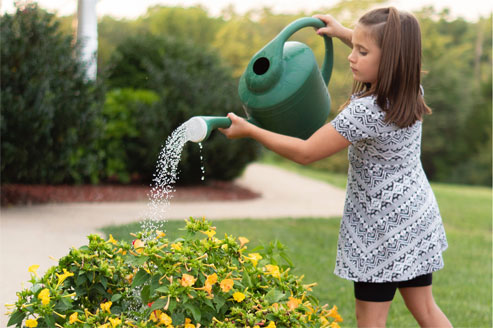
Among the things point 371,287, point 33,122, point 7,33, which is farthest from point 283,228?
point 371,287

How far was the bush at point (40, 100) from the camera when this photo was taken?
5.27 meters

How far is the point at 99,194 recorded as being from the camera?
272 inches

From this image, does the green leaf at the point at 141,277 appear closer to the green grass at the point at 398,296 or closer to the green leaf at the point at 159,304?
the green leaf at the point at 159,304

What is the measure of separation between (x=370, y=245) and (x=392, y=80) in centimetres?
57

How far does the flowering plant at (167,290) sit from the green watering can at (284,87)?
52 cm

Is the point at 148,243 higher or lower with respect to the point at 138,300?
higher

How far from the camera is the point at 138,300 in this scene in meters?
1.99

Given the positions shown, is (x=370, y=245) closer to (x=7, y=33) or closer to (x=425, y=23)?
(x=7, y=33)

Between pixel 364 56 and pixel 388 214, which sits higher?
pixel 364 56

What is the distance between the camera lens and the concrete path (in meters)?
3.73

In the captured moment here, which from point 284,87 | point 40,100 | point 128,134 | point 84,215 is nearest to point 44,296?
point 284,87

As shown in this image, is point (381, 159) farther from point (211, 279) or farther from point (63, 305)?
point (63, 305)

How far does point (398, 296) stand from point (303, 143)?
2087mm

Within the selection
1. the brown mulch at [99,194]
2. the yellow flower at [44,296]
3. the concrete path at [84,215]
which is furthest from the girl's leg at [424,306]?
the brown mulch at [99,194]
